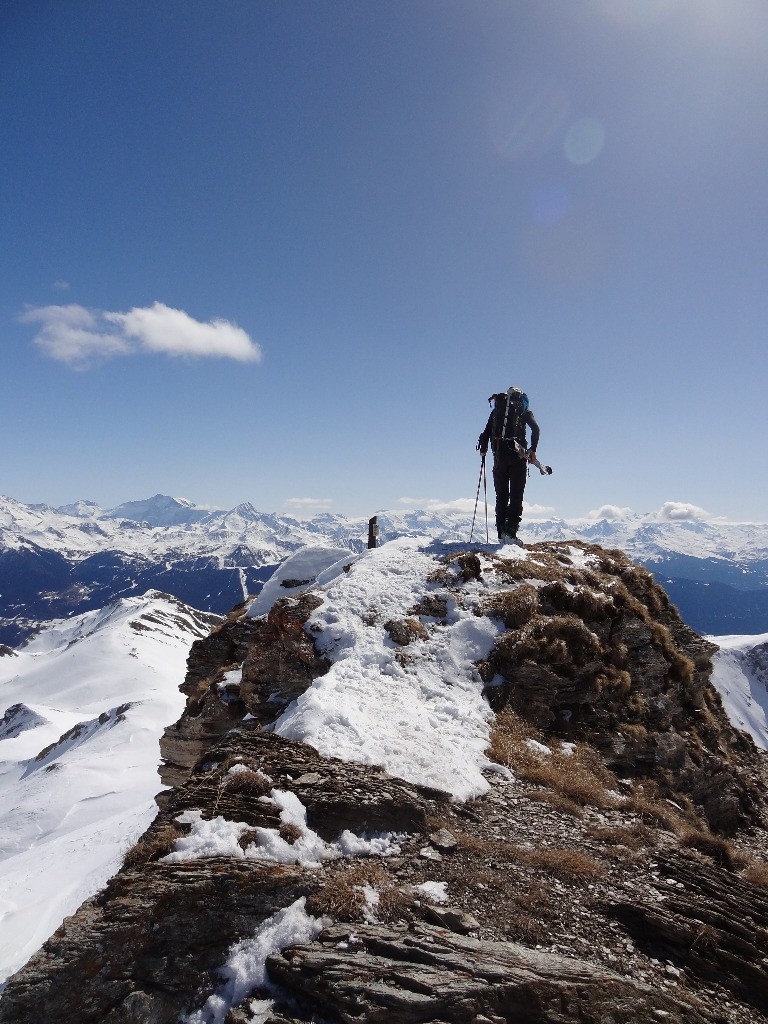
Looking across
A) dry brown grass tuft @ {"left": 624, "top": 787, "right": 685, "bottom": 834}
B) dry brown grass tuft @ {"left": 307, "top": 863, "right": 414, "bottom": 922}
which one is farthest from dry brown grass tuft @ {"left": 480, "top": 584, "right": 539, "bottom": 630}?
dry brown grass tuft @ {"left": 307, "top": 863, "right": 414, "bottom": 922}

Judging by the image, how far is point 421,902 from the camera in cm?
793

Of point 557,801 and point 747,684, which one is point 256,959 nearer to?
point 557,801

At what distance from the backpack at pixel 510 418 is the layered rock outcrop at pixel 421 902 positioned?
14.0 m

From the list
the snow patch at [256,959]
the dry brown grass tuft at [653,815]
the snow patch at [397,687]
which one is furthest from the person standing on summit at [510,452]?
the snow patch at [256,959]

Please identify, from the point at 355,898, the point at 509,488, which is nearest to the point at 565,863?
the point at 355,898

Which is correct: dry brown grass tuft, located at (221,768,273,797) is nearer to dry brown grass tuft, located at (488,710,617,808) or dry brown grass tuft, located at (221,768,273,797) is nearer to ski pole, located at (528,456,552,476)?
dry brown grass tuft, located at (488,710,617,808)

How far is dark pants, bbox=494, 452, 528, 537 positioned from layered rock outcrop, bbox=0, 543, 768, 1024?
470 inches

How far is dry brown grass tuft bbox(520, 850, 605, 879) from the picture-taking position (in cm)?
896

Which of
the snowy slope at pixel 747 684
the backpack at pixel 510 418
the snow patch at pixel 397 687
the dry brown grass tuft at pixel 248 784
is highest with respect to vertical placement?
the backpack at pixel 510 418

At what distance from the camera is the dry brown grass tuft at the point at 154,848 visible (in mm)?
8625

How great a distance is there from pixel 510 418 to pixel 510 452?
1.79 meters

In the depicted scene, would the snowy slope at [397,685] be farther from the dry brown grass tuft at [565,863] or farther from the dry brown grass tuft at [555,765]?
the dry brown grass tuft at [565,863]

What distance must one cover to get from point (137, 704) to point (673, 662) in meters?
129

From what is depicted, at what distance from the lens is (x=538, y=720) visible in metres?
16.0
